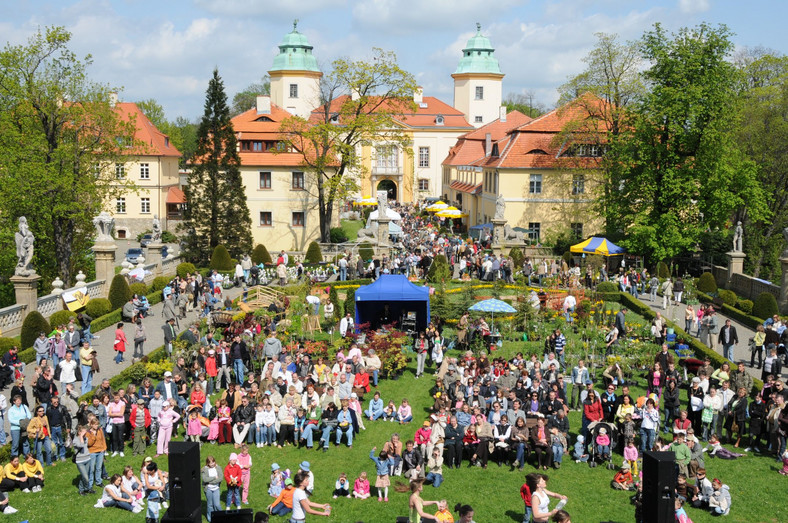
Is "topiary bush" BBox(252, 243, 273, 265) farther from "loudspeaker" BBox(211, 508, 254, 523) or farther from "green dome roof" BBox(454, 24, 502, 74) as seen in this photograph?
"green dome roof" BBox(454, 24, 502, 74)

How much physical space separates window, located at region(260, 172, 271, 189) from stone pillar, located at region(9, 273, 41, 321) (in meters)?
22.2

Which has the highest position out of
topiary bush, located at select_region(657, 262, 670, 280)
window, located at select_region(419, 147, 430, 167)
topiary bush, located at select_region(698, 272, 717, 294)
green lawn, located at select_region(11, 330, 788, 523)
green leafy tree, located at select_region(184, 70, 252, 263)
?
window, located at select_region(419, 147, 430, 167)

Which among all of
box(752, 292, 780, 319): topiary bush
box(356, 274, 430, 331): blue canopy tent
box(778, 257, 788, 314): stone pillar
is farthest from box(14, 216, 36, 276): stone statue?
box(778, 257, 788, 314): stone pillar

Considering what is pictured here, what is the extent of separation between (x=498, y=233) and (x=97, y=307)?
65.3 ft

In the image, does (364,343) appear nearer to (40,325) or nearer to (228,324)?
(228,324)

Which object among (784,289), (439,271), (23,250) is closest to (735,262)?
(784,289)

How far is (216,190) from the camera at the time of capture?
129 ft

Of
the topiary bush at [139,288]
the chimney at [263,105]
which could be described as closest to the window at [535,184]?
the chimney at [263,105]

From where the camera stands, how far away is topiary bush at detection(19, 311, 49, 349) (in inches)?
902

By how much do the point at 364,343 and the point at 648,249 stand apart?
19256mm

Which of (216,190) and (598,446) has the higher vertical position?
(216,190)

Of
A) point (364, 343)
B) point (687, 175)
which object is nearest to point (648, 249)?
point (687, 175)

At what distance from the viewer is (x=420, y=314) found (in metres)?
24.3

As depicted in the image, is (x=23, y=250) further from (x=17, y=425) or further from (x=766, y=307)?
(x=766, y=307)
